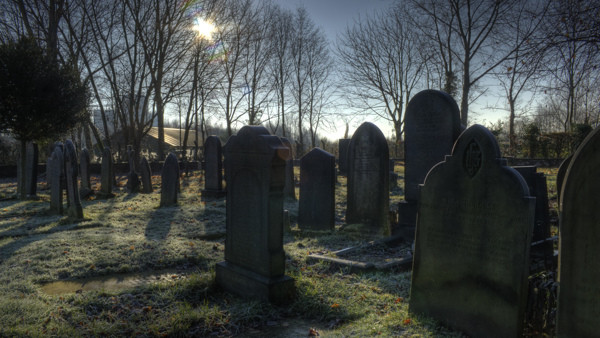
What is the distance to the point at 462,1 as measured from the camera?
22.3m

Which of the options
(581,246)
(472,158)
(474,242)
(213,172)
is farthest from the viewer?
(213,172)

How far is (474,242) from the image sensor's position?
3.42m

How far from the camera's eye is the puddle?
4770mm

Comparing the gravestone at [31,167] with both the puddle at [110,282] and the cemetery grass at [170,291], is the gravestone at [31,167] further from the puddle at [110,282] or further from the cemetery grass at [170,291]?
the puddle at [110,282]

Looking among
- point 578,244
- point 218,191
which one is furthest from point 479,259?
point 218,191

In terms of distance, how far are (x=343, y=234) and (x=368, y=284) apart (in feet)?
10.2

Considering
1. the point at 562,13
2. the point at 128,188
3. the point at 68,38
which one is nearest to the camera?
the point at 562,13

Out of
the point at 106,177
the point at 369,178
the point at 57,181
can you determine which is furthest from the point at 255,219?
the point at 106,177

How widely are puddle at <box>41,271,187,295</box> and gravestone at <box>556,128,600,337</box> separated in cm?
430

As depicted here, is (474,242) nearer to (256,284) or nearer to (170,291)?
(256,284)

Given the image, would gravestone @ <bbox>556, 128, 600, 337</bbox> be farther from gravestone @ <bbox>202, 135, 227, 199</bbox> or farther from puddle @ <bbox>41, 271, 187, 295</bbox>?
gravestone @ <bbox>202, 135, 227, 199</bbox>

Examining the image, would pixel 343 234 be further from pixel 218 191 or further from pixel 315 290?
pixel 218 191

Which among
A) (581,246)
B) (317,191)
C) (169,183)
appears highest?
(169,183)

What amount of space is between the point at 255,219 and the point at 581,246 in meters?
3.10
